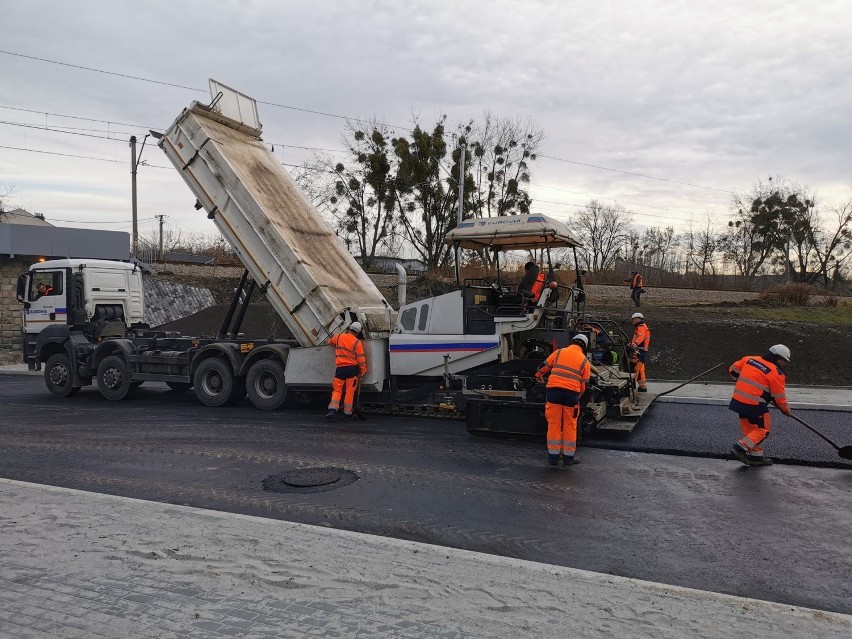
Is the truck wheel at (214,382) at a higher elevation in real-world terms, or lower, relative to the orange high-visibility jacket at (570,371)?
lower

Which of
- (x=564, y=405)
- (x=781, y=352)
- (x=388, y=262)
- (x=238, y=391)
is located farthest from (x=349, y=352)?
(x=388, y=262)

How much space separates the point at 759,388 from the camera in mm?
6910

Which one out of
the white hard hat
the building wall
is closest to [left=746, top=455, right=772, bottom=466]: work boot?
the white hard hat

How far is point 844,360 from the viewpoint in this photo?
49.6ft

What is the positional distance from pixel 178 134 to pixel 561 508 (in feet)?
27.4

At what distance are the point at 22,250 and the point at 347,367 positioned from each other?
16.8 meters

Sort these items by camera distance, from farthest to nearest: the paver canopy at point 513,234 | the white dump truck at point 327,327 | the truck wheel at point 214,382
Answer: the truck wheel at point 214,382 → the paver canopy at point 513,234 → the white dump truck at point 327,327

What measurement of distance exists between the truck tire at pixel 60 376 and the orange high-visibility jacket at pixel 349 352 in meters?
6.06

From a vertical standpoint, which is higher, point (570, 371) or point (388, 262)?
point (388, 262)

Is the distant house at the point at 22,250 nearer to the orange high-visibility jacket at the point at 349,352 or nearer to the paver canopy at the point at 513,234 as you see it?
the orange high-visibility jacket at the point at 349,352

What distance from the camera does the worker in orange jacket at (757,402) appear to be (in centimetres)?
690

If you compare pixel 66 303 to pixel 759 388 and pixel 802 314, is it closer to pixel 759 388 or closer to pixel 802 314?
pixel 759 388

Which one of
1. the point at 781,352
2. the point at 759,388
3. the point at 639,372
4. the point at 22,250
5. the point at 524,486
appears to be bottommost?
the point at 524,486

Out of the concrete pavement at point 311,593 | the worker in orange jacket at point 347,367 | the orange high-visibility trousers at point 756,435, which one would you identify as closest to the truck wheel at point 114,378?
the worker in orange jacket at point 347,367
